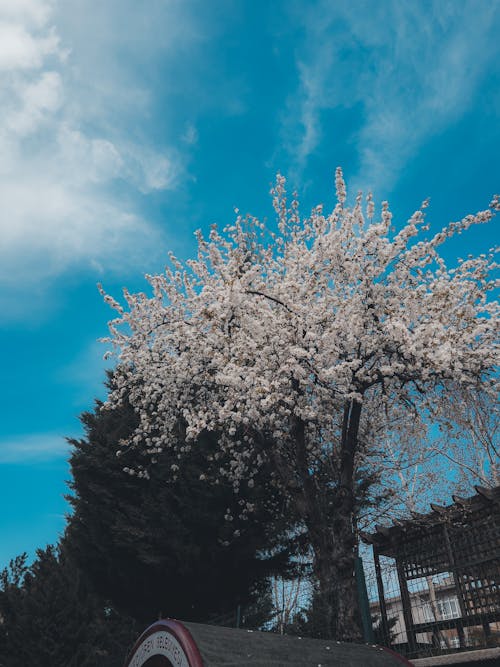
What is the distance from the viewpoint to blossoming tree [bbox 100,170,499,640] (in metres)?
11.8

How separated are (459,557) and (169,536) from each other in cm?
741

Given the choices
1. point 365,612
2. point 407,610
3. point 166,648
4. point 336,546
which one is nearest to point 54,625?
point 336,546

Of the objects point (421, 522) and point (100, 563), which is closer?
point (421, 522)

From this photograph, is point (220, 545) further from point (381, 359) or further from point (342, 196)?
point (342, 196)

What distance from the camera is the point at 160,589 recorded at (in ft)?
51.4

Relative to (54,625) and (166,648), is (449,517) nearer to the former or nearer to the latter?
(166,648)

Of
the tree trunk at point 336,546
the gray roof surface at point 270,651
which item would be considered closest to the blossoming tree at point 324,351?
the tree trunk at point 336,546

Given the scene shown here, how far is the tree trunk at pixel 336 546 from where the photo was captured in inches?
391

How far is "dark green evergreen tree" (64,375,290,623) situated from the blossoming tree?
2.84 ft

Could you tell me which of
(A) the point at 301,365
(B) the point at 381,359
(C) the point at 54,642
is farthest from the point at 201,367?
(C) the point at 54,642

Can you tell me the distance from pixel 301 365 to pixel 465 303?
399cm

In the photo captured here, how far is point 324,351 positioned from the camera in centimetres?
1231

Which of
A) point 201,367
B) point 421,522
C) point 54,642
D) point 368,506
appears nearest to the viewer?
point 421,522

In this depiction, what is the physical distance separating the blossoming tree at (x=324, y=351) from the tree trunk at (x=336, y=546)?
0.03 metres
